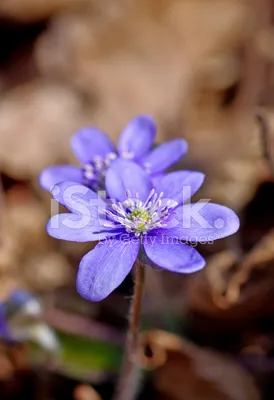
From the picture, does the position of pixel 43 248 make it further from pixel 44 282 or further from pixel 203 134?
pixel 203 134

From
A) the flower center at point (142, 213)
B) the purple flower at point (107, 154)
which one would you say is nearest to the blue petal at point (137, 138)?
the purple flower at point (107, 154)

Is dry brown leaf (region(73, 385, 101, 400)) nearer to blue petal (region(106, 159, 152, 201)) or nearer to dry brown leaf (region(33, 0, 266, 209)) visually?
blue petal (region(106, 159, 152, 201))

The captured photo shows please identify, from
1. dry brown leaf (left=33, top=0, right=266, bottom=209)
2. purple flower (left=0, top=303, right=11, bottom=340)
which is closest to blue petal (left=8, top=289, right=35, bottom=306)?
purple flower (left=0, top=303, right=11, bottom=340)

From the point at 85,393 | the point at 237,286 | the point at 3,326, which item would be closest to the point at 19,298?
the point at 3,326

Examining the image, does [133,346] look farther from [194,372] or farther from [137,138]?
[137,138]

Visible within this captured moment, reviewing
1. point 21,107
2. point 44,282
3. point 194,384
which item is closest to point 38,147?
point 21,107
